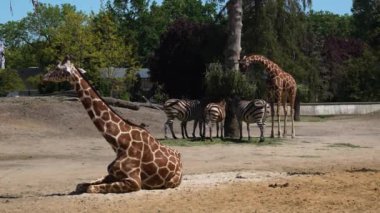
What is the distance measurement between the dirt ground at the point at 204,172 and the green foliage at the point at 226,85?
2.68 m

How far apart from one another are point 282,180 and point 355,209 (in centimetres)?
326

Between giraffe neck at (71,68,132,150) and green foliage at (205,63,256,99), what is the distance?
1344cm

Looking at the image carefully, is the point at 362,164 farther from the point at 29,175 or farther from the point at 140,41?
the point at 140,41

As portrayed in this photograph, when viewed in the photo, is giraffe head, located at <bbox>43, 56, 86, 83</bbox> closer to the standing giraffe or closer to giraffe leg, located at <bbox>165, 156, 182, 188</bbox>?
giraffe leg, located at <bbox>165, 156, 182, 188</bbox>

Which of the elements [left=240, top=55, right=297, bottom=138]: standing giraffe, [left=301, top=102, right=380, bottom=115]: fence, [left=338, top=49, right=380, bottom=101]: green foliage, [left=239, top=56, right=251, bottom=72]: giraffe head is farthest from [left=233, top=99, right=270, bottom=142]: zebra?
[left=338, top=49, right=380, bottom=101]: green foliage

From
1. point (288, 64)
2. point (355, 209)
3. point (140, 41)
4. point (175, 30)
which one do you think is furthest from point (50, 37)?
point (355, 209)

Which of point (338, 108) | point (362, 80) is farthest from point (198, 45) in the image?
point (362, 80)

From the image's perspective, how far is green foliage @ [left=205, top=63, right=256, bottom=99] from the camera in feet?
84.7

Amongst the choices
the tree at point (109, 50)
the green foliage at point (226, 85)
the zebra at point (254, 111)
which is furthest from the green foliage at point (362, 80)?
the zebra at point (254, 111)

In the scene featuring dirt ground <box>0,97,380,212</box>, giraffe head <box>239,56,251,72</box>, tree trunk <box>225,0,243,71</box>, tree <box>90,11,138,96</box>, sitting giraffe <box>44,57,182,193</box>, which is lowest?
dirt ground <box>0,97,380,212</box>

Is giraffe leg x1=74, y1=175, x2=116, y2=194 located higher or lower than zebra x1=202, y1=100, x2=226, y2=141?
lower

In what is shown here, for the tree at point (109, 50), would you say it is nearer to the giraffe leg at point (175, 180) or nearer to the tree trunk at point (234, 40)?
the tree trunk at point (234, 40)

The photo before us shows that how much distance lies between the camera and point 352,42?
81750 mm

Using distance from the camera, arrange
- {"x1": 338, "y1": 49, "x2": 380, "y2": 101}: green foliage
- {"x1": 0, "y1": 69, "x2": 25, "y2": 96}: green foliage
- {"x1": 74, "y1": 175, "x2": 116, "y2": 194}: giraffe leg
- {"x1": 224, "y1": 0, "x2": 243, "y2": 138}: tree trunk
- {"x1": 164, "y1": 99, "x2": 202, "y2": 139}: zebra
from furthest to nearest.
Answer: {"x1": 0, "y1": 69, "x2": 25, "y2": 96}: green foliage < {"x1": 338, "y1": 49, "x2": 380, "y2": 101}: green foliage < {"x1": 224, "y1": 0, "x2": 243, "y2": 138}: tree trunk < {"x1": 164, "y1": 99, "x2": 202, "y2": 139}: zebra < {"x1": 74, "y1": 175, "x2": 116, "y2": 194}: giraffe leg
